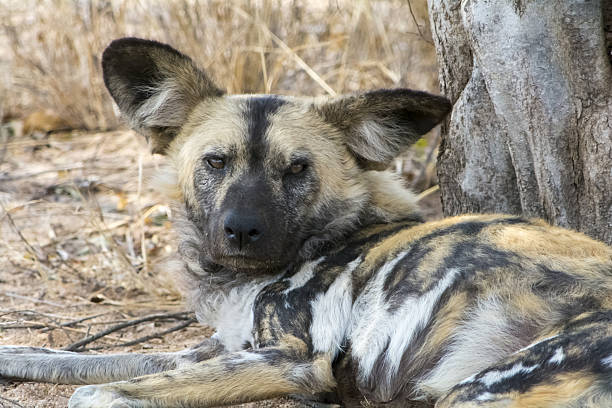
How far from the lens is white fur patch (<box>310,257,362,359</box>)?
2646 mm

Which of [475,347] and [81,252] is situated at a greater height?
[81,252]

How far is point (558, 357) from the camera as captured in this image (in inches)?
81.0

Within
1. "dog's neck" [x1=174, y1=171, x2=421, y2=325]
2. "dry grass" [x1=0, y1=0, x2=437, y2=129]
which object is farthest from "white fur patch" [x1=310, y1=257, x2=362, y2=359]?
"dry grass" [x1=0, y1=0, x2=437, y2=129]

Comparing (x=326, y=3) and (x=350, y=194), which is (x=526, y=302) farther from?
(x=326, y=3)

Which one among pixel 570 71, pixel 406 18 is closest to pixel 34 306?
pixel 570 71

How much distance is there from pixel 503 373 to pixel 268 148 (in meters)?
1.28

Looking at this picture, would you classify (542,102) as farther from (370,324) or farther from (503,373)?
(503,373)

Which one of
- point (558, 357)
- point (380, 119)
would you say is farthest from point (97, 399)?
point (380, 119)

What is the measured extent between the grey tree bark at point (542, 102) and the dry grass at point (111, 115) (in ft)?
3.25

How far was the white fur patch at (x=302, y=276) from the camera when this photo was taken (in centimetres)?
286

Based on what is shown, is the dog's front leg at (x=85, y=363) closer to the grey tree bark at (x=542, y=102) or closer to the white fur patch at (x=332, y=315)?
the white fur patch at (x=332, y=315)

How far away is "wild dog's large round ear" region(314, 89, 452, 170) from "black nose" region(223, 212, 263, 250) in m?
0.60

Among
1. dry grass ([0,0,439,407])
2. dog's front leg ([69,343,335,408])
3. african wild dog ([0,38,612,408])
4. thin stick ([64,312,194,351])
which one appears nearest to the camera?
african wild dog ([0,38,612,408])

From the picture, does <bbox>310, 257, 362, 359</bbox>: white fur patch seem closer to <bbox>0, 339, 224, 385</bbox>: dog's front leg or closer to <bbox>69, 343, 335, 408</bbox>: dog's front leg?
<bbox>69, 343, 335, 408</bbox>: dog's front leg
